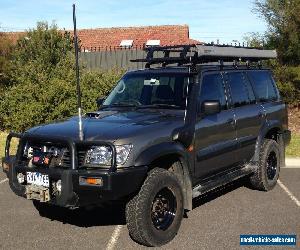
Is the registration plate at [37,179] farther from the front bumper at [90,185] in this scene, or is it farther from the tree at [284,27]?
the tree at [284,27]

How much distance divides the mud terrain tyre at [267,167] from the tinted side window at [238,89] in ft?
2.74

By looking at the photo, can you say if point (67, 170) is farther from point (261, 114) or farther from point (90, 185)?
point (261, 114)

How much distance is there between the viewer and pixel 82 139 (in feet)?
14.8

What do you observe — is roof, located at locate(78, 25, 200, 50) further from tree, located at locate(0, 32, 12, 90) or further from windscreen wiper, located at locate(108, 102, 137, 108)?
windscreen wiper, located at locate(108, 102, 137, 108)

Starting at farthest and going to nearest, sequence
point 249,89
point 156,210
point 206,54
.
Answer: point 249,89
point 206,54
point 156,210

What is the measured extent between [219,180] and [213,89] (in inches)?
46.7

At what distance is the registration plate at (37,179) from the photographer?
463cm

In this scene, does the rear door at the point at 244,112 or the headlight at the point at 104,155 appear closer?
the headlight at the point at 104,155

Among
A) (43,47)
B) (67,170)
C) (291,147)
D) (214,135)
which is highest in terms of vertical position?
(43,47)

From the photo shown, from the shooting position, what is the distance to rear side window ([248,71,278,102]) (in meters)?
6.95

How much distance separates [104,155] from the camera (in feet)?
14.6

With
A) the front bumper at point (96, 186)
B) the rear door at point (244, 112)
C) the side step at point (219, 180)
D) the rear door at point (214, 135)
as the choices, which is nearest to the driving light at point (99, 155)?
the front bumper at point (96, 186)

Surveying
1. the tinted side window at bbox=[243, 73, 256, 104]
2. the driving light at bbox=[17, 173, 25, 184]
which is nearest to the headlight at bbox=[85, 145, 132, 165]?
the driving light at bbox=[17, 173, 25, 184]

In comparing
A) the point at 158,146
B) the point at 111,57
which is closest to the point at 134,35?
the point at 111,57
